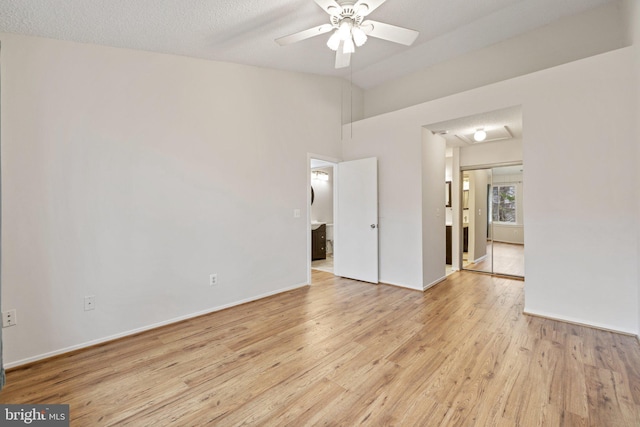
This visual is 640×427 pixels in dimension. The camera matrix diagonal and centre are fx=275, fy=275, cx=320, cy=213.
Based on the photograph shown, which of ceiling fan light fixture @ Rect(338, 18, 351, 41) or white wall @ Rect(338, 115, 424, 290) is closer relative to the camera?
ceiling fan light fixture @ Rect(338, 18, 351, 41)

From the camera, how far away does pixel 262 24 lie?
261 centimetres

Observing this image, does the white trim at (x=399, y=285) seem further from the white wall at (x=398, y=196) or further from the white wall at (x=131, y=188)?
the white wall at (x=131, y=188)

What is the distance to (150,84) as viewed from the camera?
271 cm

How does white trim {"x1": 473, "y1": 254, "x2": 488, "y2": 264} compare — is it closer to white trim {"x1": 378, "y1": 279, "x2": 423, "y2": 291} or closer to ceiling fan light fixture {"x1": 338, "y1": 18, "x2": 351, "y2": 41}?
white trim {"x1": 378, "y1": 279, "x2": 423, "y2": 291}

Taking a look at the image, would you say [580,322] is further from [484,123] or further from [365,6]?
[365,6]

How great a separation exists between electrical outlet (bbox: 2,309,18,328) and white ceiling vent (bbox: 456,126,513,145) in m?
5.40

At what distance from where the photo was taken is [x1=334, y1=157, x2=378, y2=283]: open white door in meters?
4.33

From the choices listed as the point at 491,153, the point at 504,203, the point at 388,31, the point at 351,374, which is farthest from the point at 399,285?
the point at 388,31

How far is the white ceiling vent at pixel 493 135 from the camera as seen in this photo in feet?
13.5

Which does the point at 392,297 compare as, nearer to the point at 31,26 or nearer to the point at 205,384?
the point at 205,384

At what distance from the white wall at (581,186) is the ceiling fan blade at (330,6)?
214cm

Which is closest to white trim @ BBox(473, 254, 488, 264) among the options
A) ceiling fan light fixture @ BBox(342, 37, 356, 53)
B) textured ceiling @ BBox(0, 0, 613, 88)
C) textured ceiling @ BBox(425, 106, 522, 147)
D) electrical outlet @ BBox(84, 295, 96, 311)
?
textured ceiling @ BBox(425, 106, 522, 147)

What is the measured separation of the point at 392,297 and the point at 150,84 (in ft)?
12.1

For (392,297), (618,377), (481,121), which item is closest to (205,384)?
(392,297)
